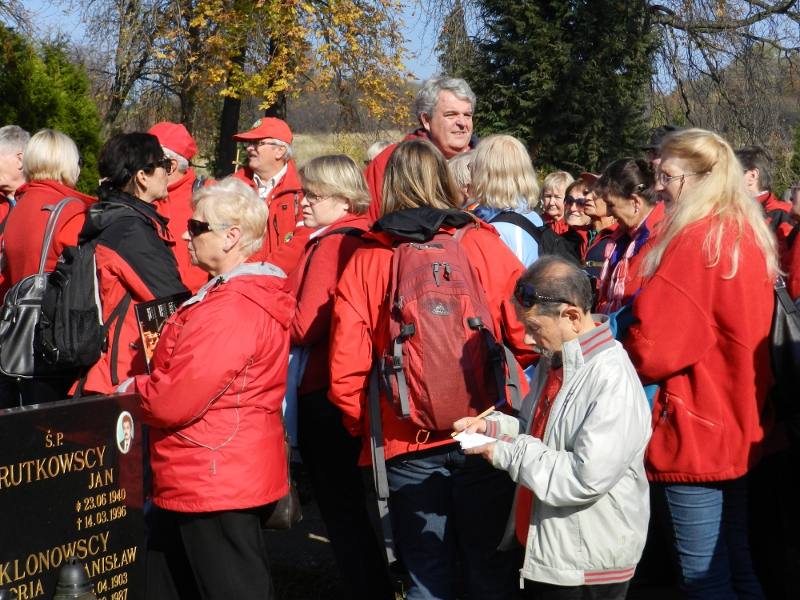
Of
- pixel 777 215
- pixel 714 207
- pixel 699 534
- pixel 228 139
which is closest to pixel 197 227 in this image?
pixel 714 207

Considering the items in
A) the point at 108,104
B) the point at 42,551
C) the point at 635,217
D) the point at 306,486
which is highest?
the point at 108,104

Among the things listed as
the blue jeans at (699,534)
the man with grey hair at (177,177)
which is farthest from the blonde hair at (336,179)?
the blue jeans at (699,534)

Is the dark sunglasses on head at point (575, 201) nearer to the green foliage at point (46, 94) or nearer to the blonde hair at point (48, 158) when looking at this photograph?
the blonde hair at point (48, 158)

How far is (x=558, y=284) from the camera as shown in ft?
7.65

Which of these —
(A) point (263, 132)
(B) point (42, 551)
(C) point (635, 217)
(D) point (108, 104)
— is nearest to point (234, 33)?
(D) point (108, 104)

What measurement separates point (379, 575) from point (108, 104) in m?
13.9

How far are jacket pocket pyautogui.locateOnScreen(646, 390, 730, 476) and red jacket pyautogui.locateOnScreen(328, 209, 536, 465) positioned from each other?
1.97 ft

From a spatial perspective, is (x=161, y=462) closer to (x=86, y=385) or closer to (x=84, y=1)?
(x=86, y=385)

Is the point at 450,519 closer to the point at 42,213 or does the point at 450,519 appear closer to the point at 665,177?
the point at 665,177

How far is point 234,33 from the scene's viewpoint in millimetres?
12359

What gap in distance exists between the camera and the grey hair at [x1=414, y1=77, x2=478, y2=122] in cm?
465

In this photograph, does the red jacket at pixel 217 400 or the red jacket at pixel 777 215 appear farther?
the red jacket at pixel 777 215

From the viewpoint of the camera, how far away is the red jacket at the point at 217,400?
104 inches

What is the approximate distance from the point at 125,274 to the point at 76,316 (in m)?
0.24
